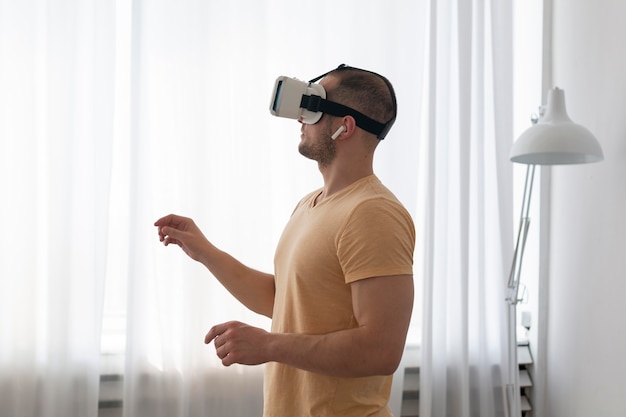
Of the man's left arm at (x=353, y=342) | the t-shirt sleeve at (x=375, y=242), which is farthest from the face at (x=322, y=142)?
the man's left arm at (x=353, y=342)

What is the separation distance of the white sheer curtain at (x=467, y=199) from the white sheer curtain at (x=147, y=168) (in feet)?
0.41

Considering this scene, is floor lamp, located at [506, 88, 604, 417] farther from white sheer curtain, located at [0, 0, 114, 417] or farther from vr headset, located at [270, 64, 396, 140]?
white sheer curtain, located at [0, 0, 114, 417]

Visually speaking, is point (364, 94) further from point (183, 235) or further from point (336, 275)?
point (183, 235)

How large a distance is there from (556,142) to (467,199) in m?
0.68

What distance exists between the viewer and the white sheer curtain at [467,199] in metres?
2.92

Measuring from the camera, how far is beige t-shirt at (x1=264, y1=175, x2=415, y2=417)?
1506 millimetres

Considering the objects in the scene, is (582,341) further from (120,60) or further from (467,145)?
(120,60)

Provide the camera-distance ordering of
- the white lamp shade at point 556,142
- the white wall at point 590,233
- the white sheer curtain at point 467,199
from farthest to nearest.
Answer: the white sheer curtain at point 467,199 → the white wall at point 590,233 → the white lamp shade at point 556,142

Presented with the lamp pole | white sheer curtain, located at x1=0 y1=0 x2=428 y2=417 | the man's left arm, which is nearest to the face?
the man's left arm

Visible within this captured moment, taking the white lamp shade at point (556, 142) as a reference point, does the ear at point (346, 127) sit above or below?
below

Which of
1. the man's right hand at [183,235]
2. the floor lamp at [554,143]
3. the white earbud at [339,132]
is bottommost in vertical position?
the man's right hand at [183,235]

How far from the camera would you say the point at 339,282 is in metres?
1.58

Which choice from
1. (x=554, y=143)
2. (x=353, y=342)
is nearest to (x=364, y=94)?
(x=353, y=342)

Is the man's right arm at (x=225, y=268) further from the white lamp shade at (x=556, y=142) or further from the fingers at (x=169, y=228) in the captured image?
the white lamp shade at (x=556, y=142)
